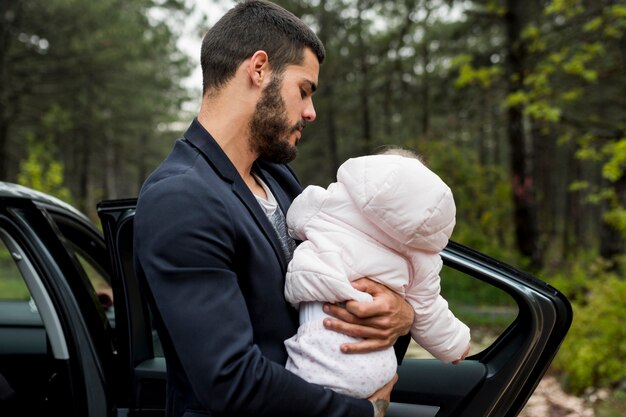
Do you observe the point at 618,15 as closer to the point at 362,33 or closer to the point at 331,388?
the point at 331,388

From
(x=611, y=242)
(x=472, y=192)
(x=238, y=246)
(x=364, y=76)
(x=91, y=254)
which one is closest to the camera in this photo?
(x=238, y=246)

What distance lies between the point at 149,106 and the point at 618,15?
797 inches

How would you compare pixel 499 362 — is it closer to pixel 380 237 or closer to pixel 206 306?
pixel 380 237

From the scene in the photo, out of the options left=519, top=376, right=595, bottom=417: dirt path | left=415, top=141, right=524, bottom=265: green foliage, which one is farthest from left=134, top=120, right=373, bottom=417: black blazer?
left=415, top=141, right=524, bottom=265: green foliage

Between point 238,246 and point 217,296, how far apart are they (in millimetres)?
178

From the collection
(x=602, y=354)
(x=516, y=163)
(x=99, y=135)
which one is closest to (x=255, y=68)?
(x=602, y=354)

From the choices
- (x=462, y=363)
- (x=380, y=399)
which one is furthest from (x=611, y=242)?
(x=380, y=399)

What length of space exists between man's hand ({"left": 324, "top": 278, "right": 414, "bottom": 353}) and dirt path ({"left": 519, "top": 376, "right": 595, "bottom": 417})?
4.39m

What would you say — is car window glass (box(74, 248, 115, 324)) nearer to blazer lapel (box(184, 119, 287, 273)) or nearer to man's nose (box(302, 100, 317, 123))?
blazer lapel (box(184, 119, 287, 273))

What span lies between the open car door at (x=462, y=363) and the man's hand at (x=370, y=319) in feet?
1.95

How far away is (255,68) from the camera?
174cm

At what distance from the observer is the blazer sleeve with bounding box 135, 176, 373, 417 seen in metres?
1.45

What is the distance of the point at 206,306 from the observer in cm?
145

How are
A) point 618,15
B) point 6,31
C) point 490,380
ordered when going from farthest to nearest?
point 6,31, point 618,15, point 490,380
